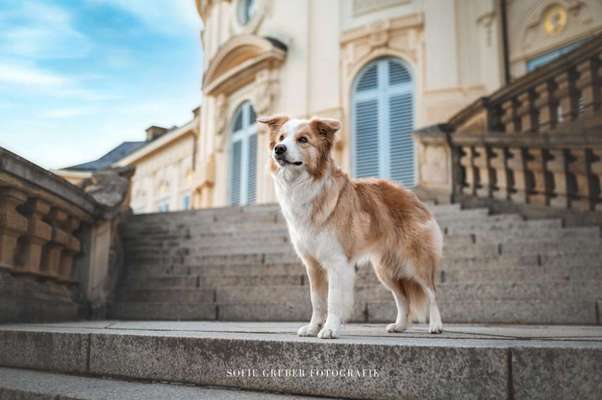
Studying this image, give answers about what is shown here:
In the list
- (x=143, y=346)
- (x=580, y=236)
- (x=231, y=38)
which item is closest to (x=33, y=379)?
(x=143, y=346)

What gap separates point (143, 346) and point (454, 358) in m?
1.64

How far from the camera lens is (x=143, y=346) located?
2938 mm

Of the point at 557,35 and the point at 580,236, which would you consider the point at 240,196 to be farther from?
the point at 580,236

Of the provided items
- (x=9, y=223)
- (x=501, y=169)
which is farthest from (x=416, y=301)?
→ (x=501, y=169)

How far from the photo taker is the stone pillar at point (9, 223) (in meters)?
4.64

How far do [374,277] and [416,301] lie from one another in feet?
5.52

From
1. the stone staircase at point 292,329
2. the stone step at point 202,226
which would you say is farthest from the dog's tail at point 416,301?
the stone step at point 202,226

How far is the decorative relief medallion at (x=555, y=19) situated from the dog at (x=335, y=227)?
972 cm

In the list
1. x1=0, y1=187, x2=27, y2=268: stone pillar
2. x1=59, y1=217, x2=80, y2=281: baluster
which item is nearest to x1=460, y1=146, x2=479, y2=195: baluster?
x1=59, y1=217, x2=80, y2=281: baluster

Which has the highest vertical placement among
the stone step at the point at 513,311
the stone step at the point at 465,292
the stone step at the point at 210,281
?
the stone step at the point at 210,281

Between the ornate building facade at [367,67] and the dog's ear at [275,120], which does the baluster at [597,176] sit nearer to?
the ornate building facade at [367,67]

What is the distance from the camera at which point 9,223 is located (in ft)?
15.4

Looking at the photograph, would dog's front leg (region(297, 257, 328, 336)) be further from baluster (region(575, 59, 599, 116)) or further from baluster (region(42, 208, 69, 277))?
baluster (region(575, 59, 599, 116))

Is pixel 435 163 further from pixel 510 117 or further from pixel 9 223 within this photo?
pixel 9 223
